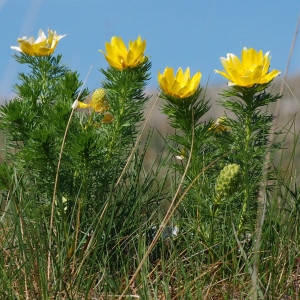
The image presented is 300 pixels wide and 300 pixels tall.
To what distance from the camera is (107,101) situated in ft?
7.78

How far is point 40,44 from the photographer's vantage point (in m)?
2.41

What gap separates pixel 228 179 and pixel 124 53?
0.58m

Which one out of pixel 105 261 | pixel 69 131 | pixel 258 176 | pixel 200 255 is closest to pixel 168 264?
pixel 200 255

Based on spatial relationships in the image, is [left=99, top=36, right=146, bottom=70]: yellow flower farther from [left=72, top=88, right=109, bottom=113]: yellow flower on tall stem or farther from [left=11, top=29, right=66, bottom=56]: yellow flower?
[left=11, top=29, right=66, bottom=56]: yellow flower

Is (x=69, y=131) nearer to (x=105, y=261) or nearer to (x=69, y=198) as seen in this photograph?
(x=69, y=198)

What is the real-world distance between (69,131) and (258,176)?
0.65m

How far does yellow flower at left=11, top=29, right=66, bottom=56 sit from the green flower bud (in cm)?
80

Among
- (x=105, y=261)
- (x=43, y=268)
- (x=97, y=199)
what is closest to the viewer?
(x=43, y=268)

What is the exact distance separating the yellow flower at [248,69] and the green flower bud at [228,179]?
11.3 inches

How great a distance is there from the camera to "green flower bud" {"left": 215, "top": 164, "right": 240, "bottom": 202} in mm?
2100

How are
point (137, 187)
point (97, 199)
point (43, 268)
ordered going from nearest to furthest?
point (43, 268), point (97, 199), point (137, 187)

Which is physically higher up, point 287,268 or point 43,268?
point 287,268

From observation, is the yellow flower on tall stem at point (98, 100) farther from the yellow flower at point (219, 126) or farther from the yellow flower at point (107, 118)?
the yellow flower at point (219, 126)

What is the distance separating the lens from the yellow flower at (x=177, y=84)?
2.17 metres
